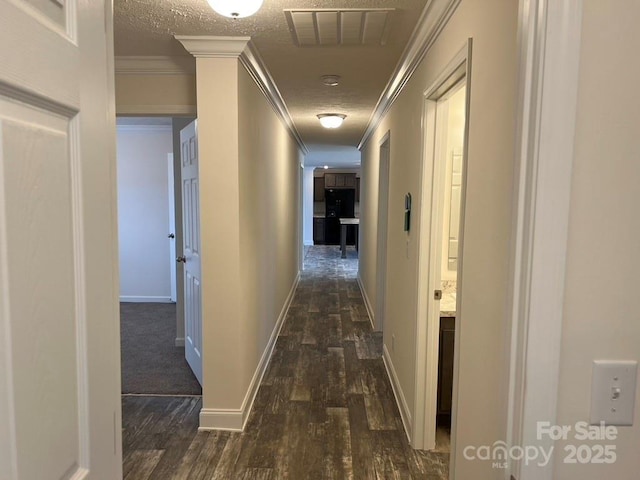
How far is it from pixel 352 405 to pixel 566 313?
258 centimetres

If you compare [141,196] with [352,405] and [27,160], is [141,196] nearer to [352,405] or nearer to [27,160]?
[352,405]

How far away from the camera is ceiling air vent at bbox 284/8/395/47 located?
2.11 metres

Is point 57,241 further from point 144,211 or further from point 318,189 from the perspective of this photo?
point 318,189

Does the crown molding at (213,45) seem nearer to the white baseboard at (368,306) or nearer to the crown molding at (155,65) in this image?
the crown molding at (155,65)

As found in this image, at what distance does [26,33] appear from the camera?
0.60 m

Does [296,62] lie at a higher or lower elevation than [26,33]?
higher

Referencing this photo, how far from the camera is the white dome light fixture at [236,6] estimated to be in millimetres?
1728

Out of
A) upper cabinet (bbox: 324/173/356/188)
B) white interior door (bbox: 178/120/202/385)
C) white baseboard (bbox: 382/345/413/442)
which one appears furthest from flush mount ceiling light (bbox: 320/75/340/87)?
upper cabinet (bbox: 324/173/356/188)

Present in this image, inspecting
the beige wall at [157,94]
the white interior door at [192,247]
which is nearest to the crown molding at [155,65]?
the beige wall at [157,94]

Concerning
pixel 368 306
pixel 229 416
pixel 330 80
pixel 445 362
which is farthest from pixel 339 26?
pixel 368 306

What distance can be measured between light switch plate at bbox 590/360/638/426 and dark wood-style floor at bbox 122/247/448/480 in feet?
5.76

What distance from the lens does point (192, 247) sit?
3.39m

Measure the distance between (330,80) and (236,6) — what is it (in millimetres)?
1684

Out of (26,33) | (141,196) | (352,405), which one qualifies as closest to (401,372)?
(352,405)
